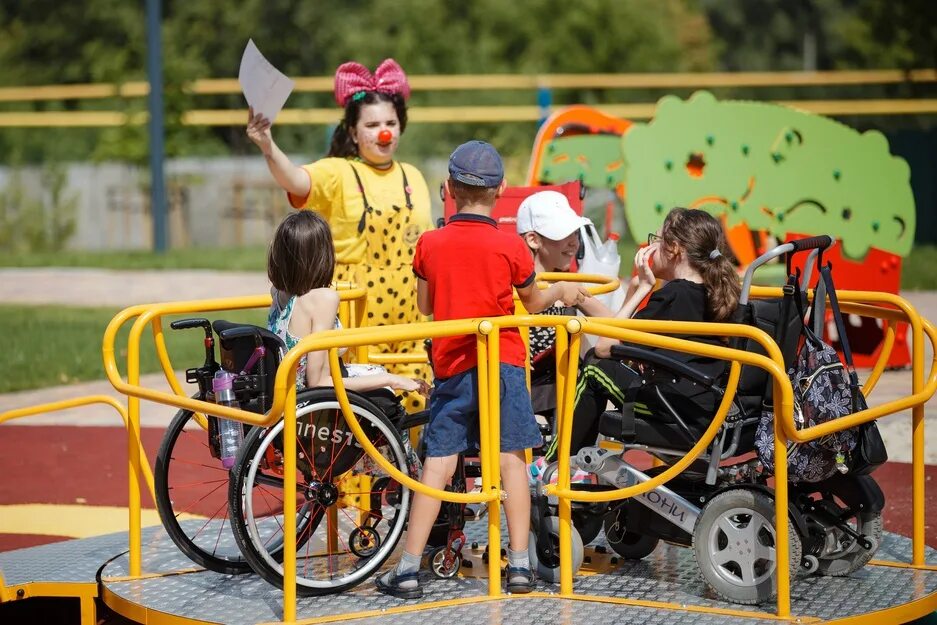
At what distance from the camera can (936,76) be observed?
2353cm

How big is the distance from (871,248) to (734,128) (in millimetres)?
1361

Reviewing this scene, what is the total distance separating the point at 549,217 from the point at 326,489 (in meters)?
1.44

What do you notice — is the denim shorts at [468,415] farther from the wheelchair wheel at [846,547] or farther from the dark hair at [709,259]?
the wheelchair wheel at [846,547]

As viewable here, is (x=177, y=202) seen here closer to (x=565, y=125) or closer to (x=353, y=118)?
(x=565, y=125)

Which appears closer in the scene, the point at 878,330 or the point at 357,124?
the point at 357,124

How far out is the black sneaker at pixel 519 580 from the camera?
4.50 metres

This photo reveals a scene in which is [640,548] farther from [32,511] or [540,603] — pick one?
[32,511]

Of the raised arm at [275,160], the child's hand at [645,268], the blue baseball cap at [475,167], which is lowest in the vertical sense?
the child's hand at [645,268]

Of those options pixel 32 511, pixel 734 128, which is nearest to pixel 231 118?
pixel 734 128

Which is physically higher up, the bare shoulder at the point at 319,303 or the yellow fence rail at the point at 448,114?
the yellow fence rail at the point at 448,114

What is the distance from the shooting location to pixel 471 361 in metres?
4.50

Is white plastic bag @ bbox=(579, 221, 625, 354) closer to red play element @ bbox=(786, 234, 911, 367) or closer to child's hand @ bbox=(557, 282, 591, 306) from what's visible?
child's hand @ bbox=(557, 282, 591, 306)

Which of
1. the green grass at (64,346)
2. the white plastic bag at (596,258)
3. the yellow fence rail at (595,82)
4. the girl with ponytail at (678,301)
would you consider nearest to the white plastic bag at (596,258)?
the white plastic bag at (596,258)

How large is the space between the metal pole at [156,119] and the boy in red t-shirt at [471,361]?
49.3ft
